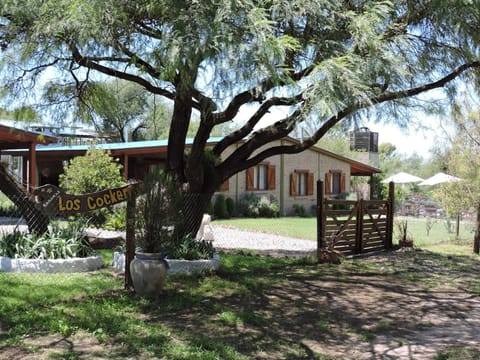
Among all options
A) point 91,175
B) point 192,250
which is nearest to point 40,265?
point 192,250

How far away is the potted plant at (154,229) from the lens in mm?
6969

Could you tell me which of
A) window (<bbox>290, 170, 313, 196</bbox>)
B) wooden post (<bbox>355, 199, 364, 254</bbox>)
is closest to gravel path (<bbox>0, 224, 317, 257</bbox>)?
wooden post (<bbox>355, 199, 364, 254</bbox>)

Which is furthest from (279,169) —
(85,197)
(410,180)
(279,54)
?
(279,54)

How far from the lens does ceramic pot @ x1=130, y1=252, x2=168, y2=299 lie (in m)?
6.93

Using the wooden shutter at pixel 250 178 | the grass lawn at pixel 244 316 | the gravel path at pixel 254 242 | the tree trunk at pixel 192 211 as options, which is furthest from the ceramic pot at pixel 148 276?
the wooden shutter at pixel 250 178

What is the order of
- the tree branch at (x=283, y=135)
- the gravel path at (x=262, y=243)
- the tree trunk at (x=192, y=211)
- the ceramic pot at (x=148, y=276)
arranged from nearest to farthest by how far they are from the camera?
the ceramic pot at (x=148, y=276) < the tree branch at (x=283, y=135) < the tree trunk at (x=192, y=211) < the gravel path at (x=262, y=243)

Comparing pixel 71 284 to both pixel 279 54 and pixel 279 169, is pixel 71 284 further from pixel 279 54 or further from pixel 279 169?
pixel 279 169

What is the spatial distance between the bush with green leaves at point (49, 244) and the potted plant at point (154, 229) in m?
1.63

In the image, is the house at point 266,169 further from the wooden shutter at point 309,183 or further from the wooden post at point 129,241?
the wooden post at point 129,241

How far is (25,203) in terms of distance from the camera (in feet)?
30.1

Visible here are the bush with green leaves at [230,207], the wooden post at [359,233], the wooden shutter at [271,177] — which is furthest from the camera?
the wooden shutter at [271,177]

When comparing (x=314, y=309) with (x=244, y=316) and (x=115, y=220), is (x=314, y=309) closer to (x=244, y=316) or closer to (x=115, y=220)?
(x=244, y=316)

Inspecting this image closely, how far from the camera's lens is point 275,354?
5184 mm

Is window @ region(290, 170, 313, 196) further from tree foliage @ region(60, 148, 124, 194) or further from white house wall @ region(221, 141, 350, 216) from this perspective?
tree foliage @ region(60, 148, 124, 194)
